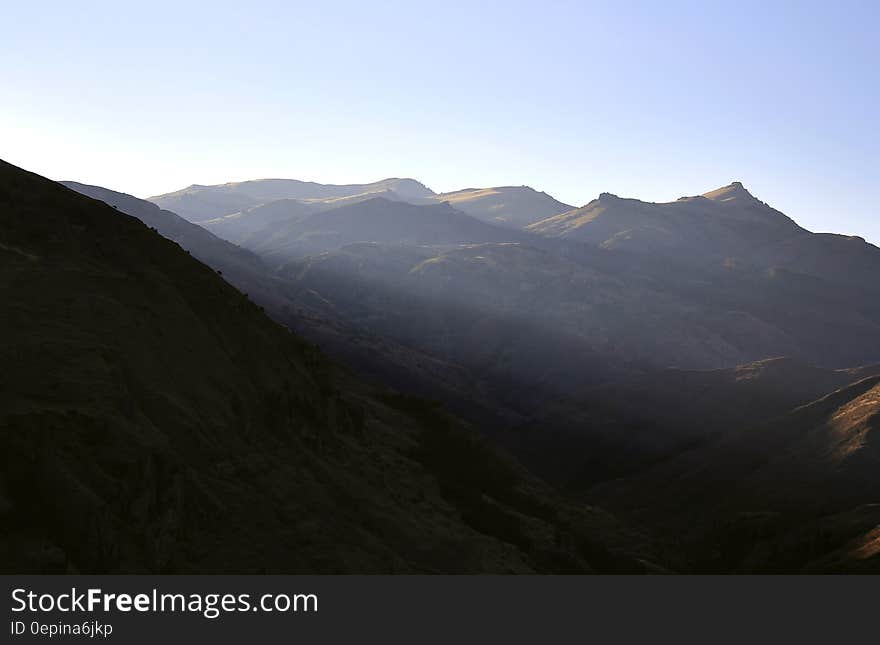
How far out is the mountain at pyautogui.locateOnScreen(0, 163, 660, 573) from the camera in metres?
23.4

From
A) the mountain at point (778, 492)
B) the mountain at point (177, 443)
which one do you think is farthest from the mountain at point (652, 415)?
the mountain at point (177, 443)

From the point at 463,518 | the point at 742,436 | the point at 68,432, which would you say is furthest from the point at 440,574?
the point at 742,436

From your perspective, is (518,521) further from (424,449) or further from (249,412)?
(249,412)

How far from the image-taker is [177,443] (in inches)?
1104

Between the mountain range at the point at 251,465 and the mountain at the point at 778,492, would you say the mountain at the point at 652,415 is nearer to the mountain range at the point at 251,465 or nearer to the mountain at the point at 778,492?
the mountain at the point at 778,492

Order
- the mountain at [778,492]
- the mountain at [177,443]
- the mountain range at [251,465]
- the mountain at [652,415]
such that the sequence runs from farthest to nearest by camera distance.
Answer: the mountain at [652,415] < the mountain at [778,492] < the mountain range at [251,465] < the mountain at [177,443]

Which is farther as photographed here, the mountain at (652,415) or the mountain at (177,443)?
the mountain at (652,415)

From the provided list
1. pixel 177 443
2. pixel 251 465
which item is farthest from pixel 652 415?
pixel 177 443

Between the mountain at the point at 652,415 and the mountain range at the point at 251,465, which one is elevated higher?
the mountain range at the point at 251,465

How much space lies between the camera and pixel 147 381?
29266 millimetres

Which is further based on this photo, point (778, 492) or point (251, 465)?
point (778, 492)

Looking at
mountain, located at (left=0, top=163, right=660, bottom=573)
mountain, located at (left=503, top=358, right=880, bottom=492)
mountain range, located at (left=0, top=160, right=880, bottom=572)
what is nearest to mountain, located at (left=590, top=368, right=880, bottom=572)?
mountain range, located at (left=0, top=160, right=880, bottom=572)

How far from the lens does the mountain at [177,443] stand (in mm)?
23391

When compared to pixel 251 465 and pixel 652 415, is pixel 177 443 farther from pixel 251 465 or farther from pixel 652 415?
pixel 652 415
